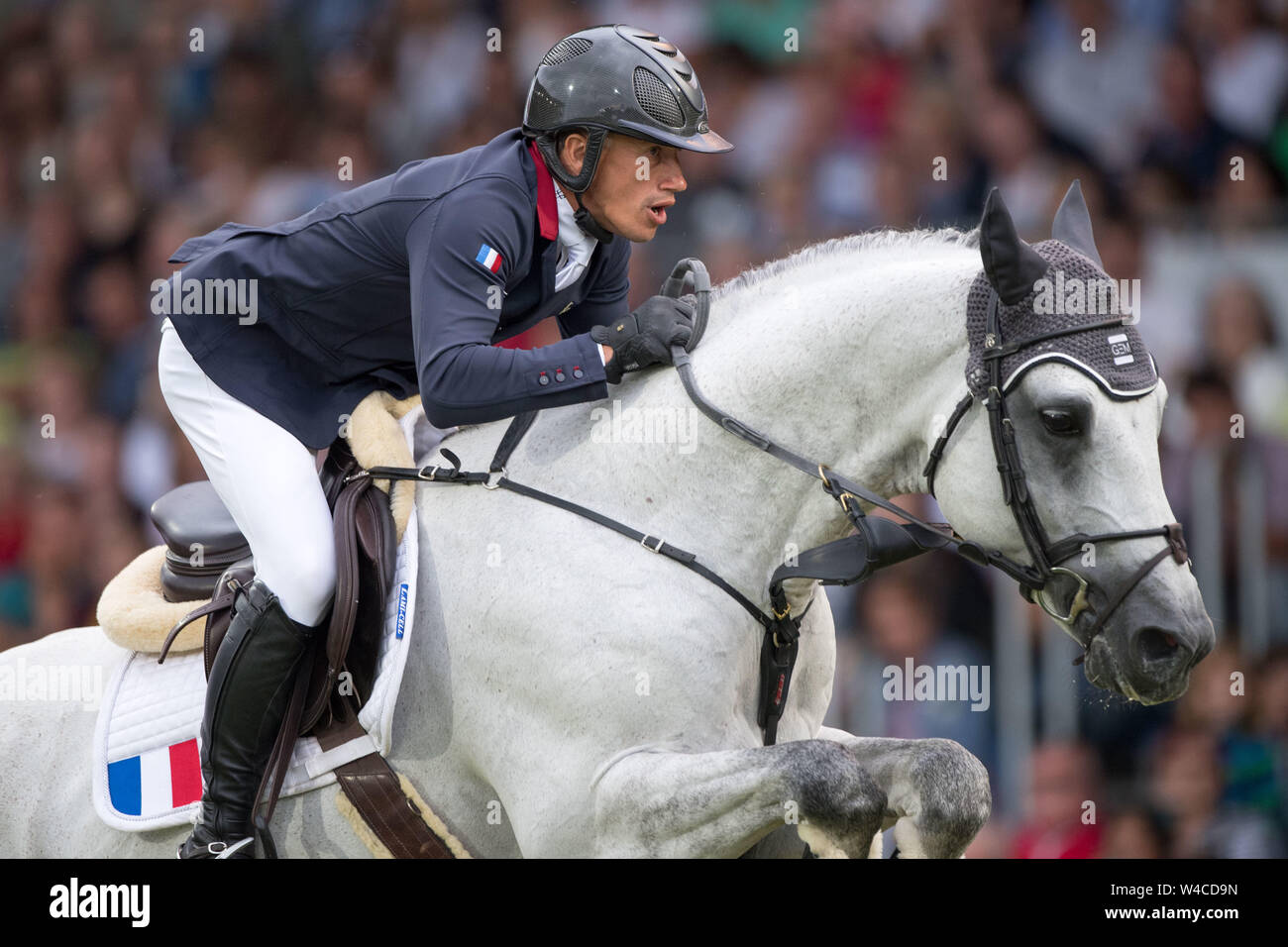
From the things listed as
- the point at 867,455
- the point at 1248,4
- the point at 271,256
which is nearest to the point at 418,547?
the point at 271,256

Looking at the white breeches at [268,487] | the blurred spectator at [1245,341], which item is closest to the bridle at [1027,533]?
the white breeches at [268,487]

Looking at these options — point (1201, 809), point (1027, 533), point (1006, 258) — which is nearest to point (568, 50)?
point (1006, 258)

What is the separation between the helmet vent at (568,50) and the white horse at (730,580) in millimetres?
717

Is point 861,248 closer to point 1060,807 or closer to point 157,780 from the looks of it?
point 157,780

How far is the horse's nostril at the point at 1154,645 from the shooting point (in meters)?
2.97

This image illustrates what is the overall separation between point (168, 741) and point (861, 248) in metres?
2.24

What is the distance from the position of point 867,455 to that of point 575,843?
113 cm

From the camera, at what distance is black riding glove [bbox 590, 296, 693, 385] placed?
3467mm

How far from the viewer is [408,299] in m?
3.66

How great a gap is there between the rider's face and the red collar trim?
2.4 inches

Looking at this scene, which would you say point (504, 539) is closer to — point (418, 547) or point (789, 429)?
point (418, 547)

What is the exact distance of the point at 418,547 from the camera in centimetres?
362

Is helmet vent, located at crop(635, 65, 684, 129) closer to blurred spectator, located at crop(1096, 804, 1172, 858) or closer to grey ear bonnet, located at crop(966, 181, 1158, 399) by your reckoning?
grey ear bonnet, located at crop(966, 181, 1158, 399)

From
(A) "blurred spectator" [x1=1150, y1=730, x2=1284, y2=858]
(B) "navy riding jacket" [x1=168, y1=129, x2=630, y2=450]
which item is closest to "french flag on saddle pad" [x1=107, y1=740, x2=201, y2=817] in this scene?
(B) "navy riding jacket" [x1=168, y1=129, x2=630, y2=450]
